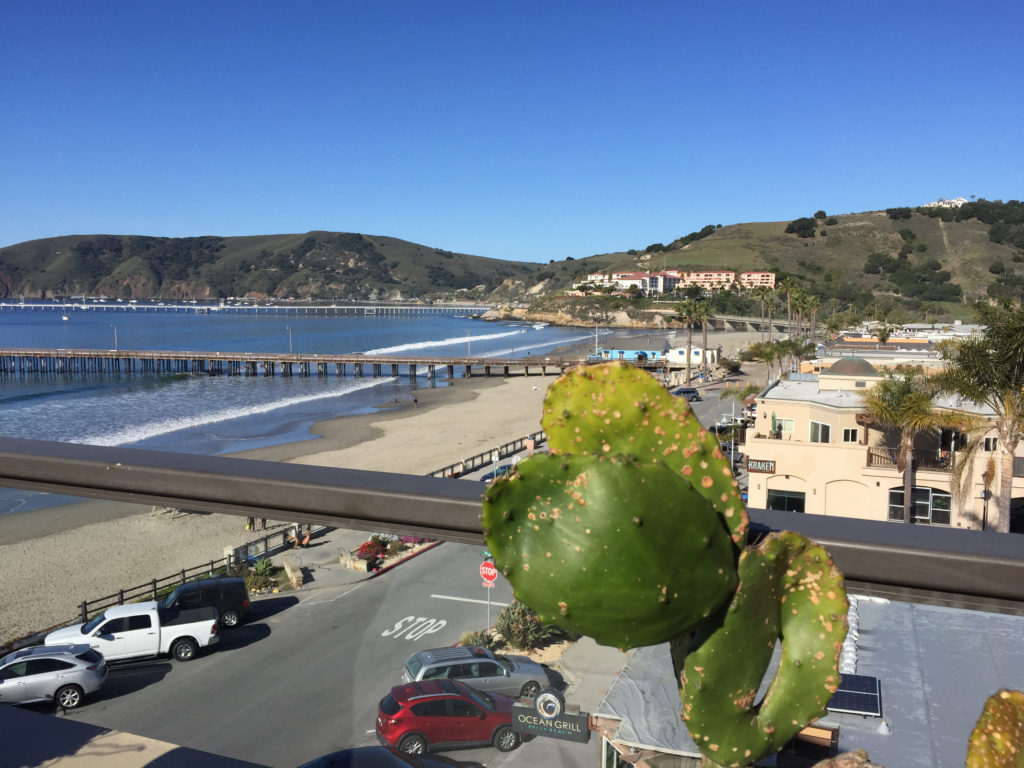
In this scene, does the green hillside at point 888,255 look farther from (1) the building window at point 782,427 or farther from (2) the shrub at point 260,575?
(2) the shrub at point 260,575

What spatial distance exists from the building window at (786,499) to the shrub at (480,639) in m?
11.3

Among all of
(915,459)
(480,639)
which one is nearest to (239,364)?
(915,459)

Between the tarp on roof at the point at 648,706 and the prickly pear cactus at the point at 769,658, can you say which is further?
Answer: the tarp on roof at the point at 648,706

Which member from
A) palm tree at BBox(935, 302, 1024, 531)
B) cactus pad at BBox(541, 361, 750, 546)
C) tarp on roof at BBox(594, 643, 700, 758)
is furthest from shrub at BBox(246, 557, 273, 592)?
palm tree at BBox(935, 302, 1024, 531)

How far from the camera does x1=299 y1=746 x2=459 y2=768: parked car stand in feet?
4.23

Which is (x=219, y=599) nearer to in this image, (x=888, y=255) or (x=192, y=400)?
(x=192, y=400)

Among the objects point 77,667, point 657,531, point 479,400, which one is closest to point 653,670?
point 657,531

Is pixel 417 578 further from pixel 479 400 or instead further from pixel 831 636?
pixel 479 400

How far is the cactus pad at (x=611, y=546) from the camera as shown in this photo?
692 mm

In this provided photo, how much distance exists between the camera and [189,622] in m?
1.62

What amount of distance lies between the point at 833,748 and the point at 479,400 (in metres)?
46.1

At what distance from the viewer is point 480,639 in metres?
1.41

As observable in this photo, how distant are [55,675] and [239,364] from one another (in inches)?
2667

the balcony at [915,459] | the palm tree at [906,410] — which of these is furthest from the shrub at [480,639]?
the balcony at [915,459]
